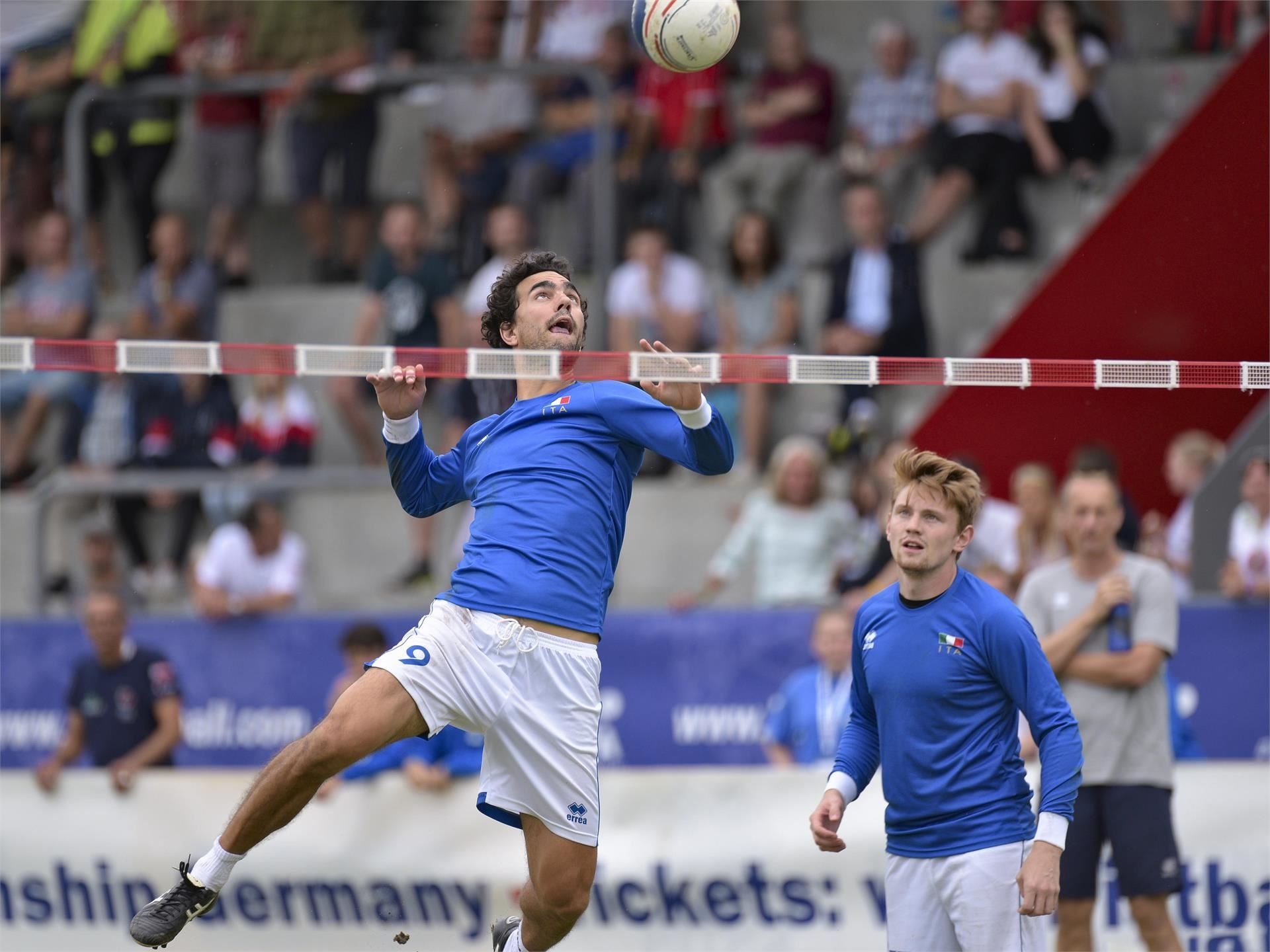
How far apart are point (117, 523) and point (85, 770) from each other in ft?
13.1

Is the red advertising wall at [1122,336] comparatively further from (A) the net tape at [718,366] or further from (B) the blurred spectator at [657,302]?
(A) the net tape at [718,366]

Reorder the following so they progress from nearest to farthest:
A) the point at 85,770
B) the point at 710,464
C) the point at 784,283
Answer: the point at 710,464 < the point at 85,770 < the point at 784,283

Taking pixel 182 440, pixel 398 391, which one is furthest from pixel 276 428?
pixel 398 391

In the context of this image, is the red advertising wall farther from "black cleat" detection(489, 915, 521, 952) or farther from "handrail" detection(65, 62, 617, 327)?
"black cleat" detection(489, 915, 521, 952)

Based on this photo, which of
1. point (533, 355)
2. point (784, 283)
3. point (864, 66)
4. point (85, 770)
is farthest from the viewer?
point (864, 66)

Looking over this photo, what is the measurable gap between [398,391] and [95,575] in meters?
7.13

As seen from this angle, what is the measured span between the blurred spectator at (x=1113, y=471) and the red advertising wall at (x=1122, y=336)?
0.74 feet

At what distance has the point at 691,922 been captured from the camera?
8.81 meters

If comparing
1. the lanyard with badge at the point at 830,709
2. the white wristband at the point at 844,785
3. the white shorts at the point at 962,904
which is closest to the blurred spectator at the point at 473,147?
the lanyard with badge at the point at 830,709

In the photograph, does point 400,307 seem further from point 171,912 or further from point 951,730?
point 951,730

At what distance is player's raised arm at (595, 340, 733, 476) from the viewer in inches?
230

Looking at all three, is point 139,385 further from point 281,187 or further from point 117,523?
point 281,187

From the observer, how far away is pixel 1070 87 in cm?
1273

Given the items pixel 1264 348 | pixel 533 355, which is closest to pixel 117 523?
pixel 533 355
